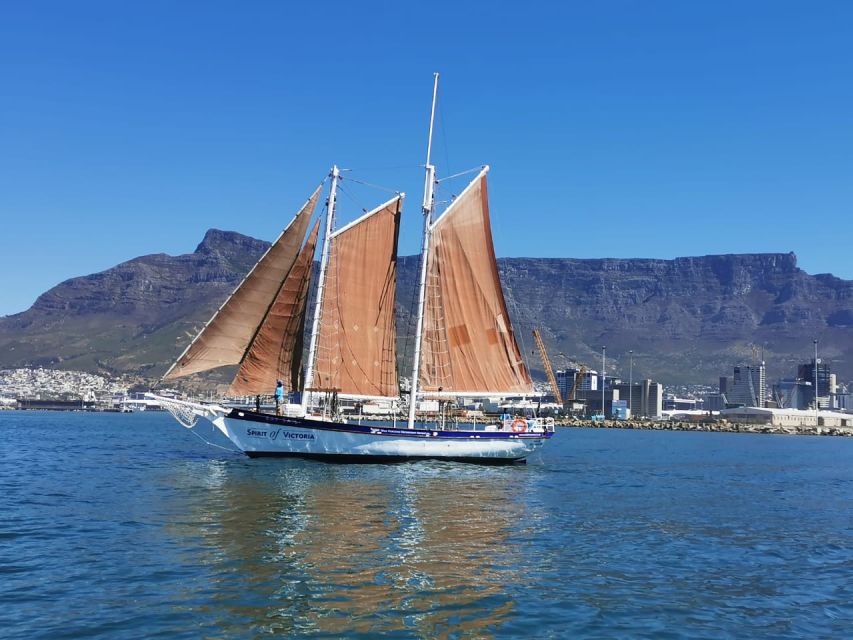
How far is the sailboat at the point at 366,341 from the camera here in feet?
178

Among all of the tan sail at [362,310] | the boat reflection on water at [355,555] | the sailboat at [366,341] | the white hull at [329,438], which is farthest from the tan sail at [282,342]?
the boat reflection on water at [355,555]

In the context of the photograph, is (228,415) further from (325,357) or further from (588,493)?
(588,493)

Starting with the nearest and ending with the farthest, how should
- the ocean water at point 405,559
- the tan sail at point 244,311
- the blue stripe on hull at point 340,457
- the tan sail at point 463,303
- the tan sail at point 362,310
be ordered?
the ocean water at point 405,559 < the tan sail at point 244,311 < the blue stripe on hull at point 340,457 < the tan sail at point 362,310 < the tan sail at point 463,303

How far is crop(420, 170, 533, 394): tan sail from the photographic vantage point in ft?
194

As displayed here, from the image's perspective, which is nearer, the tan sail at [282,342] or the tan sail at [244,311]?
the tan sail at [244,311]

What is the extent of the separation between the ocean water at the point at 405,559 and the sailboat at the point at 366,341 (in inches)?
342

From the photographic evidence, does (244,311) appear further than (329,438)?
No

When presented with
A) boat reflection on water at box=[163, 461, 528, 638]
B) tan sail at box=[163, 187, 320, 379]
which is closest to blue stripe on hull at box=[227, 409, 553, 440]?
tan sail at box=[163, 187, 320, 379]

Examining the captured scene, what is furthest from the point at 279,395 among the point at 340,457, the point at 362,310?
the point at 362,310

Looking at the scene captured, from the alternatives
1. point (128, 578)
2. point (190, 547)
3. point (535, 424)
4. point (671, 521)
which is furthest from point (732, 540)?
point (535, 424)

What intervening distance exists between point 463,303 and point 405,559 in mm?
36560

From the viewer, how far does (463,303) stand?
2347 inches

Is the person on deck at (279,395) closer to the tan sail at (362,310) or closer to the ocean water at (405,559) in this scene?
the tan sail at (362,310)

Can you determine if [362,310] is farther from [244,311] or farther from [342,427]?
[244,311]
